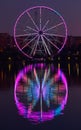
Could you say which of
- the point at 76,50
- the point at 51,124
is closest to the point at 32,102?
the point at 51,124

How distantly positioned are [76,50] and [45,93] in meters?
86.3

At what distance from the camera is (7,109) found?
1116 centimetres

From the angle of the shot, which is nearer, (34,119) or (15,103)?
(34,119)

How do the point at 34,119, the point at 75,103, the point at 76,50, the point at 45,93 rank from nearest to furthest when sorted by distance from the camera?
the point at 34,119 < the point at 75,103 < the point at 45,93 < the point at 76,50

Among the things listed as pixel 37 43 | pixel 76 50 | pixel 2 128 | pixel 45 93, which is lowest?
pixel 2 128

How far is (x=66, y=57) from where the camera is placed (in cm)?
9356

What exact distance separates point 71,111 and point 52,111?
0.44 metres

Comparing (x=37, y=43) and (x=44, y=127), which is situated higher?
(x=37, y=43)

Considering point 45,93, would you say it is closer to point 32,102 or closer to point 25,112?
point 32,102

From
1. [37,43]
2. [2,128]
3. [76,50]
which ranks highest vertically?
[76,50]

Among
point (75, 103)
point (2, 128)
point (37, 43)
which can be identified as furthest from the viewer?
point (37, 43)

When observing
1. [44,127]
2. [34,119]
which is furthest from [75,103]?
[44,127]

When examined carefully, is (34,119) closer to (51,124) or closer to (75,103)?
(51,124)

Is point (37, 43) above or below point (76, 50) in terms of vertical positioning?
below
